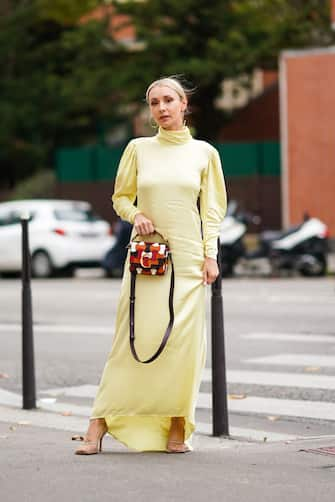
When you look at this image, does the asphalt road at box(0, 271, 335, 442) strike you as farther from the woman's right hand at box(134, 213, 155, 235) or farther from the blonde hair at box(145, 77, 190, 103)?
the blonde hair at box(145, 77, 190, 103)

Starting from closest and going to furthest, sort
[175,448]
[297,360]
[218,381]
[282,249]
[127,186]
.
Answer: [175,448]
[127,186]
[218,381]
[297,360]
[282,249]

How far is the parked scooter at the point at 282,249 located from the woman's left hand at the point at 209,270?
1638 cm

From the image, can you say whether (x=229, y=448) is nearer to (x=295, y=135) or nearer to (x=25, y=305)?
(x=25, y=305)

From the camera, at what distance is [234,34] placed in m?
34.4

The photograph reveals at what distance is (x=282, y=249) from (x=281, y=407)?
14.4 metres

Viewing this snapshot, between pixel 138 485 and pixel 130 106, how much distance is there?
34396 mm

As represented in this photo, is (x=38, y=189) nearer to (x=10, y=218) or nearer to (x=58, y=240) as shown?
(x=10, y=218)

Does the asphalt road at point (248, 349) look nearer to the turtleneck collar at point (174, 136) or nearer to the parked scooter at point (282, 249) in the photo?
the turtleneck collar at point (174, 136)

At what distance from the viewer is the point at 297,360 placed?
10.7 metres

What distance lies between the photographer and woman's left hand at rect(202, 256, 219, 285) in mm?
6410

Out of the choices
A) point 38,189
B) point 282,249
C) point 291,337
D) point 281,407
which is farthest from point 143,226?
point 38,189

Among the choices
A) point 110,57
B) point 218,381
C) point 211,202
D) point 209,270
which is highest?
point 110,57

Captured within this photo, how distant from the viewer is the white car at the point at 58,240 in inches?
970

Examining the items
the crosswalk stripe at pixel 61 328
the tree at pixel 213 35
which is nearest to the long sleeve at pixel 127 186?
the crosswalk stripe at pixel 61 328
